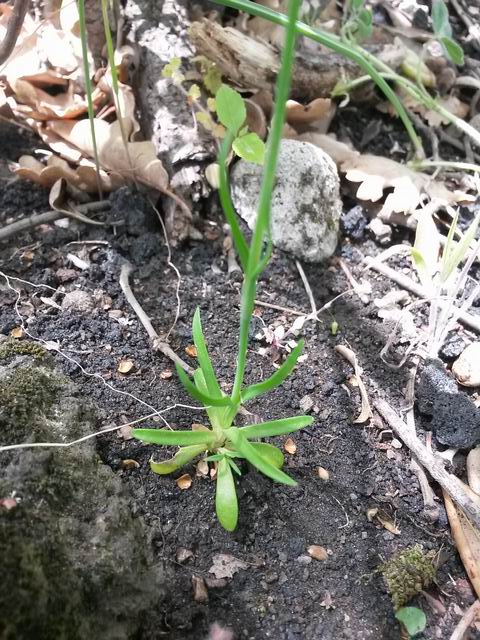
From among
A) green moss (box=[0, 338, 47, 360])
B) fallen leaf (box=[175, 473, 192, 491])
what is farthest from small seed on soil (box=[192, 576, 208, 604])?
green moss (box=[0, 338, 47, 360])

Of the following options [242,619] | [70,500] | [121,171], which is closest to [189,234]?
[121,171]

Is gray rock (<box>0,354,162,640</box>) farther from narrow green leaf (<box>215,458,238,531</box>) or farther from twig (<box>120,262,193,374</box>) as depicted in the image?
twig (<box>120,262,193,374</box>)

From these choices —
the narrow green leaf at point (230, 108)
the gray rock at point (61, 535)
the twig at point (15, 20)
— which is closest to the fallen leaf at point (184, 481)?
the gray rock at point (61, 535)

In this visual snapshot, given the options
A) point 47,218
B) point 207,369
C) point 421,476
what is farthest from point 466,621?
point 47,218

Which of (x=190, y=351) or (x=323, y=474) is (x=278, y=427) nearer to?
(x=323, y=474)

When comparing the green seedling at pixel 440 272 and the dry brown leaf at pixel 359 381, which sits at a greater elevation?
the green seedling at pixel 440 272

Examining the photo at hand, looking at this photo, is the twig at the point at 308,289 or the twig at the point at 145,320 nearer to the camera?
the twig at the point at 145,320

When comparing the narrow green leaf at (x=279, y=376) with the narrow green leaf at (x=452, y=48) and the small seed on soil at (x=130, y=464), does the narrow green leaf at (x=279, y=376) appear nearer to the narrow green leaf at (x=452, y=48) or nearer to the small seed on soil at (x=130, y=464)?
the small seed on soil at (x=130, y=464)
